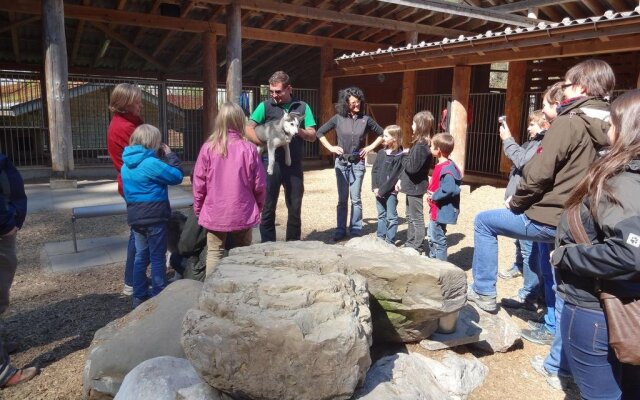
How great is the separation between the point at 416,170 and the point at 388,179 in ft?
1.47

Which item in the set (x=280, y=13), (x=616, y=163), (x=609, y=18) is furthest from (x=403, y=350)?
(x=280, y=13)

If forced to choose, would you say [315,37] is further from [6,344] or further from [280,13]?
[6,344]

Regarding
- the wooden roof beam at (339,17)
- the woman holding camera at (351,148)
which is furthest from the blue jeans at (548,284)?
the wooden roof beam at (339,17)

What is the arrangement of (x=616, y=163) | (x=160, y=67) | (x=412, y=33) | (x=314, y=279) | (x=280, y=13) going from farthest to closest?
(x=160, y=67), (x=412, y=33), (x=280, y=13), (x=314, y=279), (x=616, y=163)

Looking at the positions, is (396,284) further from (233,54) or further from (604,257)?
(233,54)

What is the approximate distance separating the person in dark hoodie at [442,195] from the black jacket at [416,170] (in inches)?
6.6

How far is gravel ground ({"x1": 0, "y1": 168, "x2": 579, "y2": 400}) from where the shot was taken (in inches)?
113

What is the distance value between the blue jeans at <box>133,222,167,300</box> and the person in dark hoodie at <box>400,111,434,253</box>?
262 centimetres

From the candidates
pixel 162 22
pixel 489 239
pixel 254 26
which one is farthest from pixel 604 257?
pixel 254 26

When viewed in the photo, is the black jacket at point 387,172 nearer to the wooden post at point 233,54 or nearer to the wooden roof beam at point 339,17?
the wooden post at point 233,54

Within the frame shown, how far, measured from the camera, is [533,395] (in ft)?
9.28

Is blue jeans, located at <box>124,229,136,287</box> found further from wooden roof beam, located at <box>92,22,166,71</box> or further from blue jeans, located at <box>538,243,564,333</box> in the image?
wooden roof beam, located at <box>92,22,166,71</box>

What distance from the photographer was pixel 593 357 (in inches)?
75.7

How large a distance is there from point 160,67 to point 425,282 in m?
15.4
